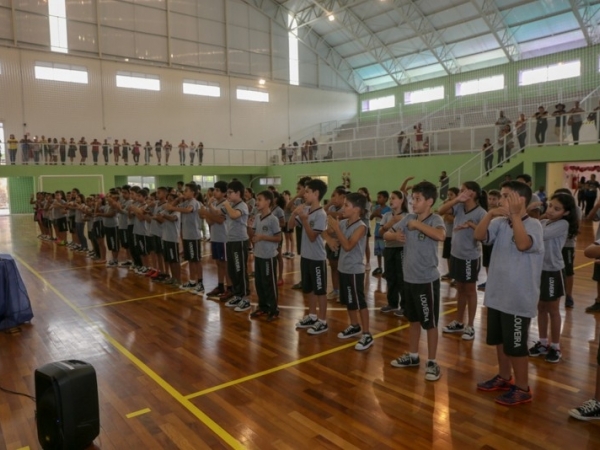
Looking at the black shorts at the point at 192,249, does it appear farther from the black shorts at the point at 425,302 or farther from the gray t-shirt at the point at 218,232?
the black shorts at the point at 425,302

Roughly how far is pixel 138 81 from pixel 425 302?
24.3 meters

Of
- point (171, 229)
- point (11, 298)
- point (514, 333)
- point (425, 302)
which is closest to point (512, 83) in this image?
point (171, 229)

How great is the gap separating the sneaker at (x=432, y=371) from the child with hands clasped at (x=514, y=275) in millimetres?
580

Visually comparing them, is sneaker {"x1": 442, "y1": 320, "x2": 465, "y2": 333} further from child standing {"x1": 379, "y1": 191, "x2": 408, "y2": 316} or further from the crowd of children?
child standing {"x1": 379, "y1": 191, "x2": 408, "y2": 316}

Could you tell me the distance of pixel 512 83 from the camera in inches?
969

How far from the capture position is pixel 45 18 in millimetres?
21891

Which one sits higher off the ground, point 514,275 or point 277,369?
point 514,275

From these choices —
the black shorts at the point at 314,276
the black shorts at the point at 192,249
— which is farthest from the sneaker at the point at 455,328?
the black shorts at the point at 192,249

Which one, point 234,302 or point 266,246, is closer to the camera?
point 266,246

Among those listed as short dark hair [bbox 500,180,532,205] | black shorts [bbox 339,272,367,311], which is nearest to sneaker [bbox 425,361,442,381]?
black shorts [bbox 339,272,367,311]

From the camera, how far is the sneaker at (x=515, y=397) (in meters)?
3.70

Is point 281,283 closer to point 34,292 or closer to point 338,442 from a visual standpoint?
point 34,292

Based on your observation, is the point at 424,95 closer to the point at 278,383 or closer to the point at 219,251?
the point at 219,251

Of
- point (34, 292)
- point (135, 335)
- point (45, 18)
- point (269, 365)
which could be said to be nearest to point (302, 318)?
point (269, 365)
